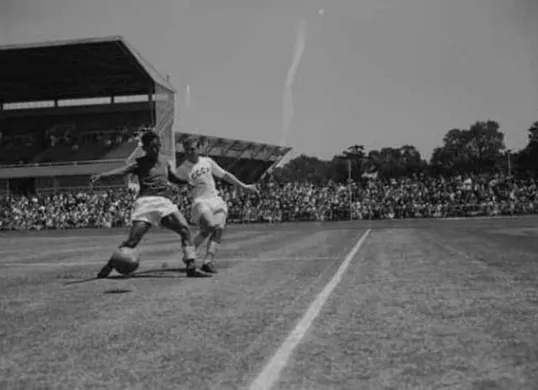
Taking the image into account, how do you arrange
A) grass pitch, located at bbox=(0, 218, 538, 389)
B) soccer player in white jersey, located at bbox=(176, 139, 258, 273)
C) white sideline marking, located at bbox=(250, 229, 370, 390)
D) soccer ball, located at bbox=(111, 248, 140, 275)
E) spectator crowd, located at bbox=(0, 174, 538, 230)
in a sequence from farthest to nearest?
spectator crowd, located at bbox=(0, 174, 538, 230) → soccer player in white jersey, located at bbox=(176, 139, 258, 273) → soccer ball, located at bbox=(111, 248, 140, 275) → grass pitch, located at bbox=(0, 218, 538, 389) → white sideline marking, located at bbox=(250, 229, 370, 390)

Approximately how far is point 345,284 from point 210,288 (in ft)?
5.46

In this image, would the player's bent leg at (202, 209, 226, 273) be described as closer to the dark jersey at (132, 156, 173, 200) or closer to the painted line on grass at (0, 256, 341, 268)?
the dark jersey at (132, 156, 173, 200)

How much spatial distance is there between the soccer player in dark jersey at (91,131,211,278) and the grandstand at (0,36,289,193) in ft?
153

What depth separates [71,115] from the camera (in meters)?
65.7

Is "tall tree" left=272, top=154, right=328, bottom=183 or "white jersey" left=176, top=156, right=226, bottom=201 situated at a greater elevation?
"tall tree" left=272, top=154, right=328, bottom=183

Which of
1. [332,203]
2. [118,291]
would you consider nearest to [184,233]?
[118,291]

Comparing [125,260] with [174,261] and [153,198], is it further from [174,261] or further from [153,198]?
[174,261]

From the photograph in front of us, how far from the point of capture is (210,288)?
8352 mm

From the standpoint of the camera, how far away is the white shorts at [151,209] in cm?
966

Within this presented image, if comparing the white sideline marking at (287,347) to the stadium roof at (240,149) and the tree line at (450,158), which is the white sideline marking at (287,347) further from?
the tree line at (450,158)

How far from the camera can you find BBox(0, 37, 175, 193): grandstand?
5828 cm

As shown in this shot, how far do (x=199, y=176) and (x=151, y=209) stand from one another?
4.32 feet

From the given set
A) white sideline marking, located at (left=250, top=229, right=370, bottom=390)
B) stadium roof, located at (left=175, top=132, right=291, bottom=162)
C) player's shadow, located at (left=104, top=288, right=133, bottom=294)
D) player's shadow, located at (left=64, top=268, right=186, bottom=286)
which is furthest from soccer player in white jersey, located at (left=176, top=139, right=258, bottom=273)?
stadium roof, located at (left=175, top=132, right=291, bottom=162)

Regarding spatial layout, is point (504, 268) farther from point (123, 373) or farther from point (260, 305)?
point (123, 373)
